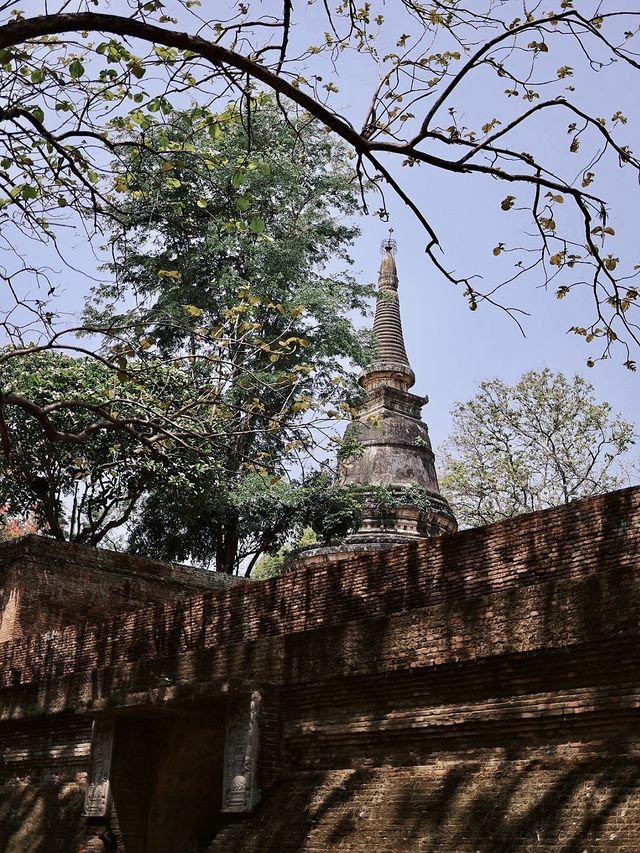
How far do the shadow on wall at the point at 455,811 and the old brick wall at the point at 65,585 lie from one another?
7334mm

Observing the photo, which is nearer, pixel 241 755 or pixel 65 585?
pixel 241 755

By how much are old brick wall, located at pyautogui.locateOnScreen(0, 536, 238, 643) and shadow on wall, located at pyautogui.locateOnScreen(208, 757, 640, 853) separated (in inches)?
289

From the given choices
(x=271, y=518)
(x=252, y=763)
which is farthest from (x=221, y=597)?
(x=271, y=518)

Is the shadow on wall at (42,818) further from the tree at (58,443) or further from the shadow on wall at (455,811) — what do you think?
the tree at (58,443)

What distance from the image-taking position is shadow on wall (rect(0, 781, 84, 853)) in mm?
9789

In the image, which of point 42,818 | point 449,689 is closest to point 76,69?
point 449,689

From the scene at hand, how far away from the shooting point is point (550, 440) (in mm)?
28422

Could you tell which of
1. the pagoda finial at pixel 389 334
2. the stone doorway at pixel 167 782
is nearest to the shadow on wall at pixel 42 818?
the stone doorway at pixel 167 782

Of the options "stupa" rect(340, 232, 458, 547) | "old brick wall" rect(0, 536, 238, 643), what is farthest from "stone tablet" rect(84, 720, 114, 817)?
"stupa" rect(340, 232, 458, 547)

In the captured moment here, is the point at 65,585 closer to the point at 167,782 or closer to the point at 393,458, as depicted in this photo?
the point at 167,782

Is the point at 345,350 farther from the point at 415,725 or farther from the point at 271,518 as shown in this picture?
the point at 415,725

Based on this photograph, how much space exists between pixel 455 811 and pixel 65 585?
919cm

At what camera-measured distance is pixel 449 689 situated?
7.09 metres

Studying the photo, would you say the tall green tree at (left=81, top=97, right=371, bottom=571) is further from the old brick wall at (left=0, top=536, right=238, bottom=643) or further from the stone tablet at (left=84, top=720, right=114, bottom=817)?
the stone tablet at (left=84, top=720, right=114, bottom=817)
